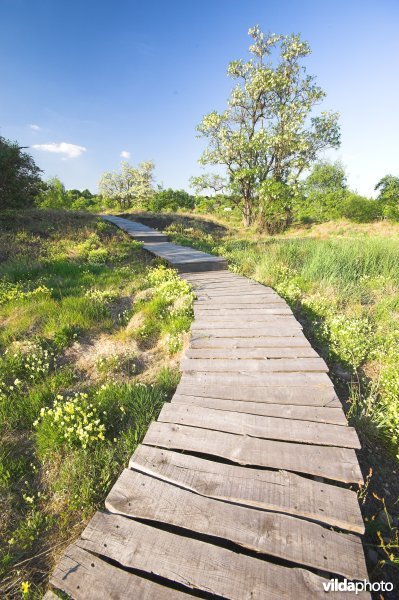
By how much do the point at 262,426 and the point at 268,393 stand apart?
1.58ft

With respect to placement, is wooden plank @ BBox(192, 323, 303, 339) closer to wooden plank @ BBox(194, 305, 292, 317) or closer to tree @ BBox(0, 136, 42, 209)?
wooden plank @ BBox(194, 305, 292, 317)

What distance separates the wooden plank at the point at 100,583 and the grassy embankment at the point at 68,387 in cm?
27

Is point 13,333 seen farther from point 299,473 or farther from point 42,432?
point 299,473

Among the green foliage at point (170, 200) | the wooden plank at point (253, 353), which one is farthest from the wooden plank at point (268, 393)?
the green foliage at point (170, 200)

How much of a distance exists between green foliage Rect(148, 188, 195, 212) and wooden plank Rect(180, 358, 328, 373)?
3124cm

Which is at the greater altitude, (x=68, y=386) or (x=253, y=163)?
(x=253, y=163)

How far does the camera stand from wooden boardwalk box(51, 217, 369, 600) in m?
1.48

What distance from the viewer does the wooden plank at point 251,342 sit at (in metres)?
3.76

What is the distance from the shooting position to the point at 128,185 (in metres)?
46.9

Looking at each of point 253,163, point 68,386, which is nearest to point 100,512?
point 68,386

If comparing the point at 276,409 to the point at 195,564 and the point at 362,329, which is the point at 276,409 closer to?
the point at 195,564

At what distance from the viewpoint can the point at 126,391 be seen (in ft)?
10.5

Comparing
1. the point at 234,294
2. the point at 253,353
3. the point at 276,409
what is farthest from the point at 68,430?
the point at 234,294

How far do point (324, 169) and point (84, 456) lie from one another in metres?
53.2
